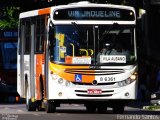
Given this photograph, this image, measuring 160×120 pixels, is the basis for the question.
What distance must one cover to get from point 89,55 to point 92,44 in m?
0.34

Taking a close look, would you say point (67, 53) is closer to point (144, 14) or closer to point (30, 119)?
point (30, 119)

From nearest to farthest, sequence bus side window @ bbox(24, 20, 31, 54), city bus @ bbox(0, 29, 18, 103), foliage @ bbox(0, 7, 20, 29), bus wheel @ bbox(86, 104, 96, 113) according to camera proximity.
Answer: bus wheel @ bbox(86, 104, 96, 113)
bus side window @ bbox(24, 20, 31, 54)
city bus @ bbox(0, 29, 18, 103)
foliage @ bbox(0, 7, 20, 29)

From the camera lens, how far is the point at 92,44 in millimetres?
24125

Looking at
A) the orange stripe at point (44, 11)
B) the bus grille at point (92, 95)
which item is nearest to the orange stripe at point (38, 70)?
the orange stripe at point (44, 11)

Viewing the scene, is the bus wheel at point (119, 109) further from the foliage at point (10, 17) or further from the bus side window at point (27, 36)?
the foliage at point (10, 17)

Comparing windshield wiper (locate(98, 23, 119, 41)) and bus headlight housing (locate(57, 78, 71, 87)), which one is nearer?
bus headlight housing (locate(57, 78, 71, 87))

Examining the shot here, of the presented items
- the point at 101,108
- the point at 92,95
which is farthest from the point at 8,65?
the point at 92,95

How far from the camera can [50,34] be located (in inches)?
939

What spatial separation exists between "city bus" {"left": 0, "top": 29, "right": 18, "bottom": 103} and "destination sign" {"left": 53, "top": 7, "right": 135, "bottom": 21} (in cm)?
1413

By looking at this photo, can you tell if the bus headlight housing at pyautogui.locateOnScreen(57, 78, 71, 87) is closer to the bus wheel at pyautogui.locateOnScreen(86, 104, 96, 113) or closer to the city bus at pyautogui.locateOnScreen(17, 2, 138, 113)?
the city bus at pyautogui.locateOnScreen(17, 2, 138, 113)

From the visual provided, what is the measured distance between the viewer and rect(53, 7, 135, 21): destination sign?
2433 cm

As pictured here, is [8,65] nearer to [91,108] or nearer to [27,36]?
[27,36]

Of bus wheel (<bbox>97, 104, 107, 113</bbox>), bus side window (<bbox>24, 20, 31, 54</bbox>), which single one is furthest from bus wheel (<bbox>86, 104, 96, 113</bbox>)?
bus side window (<bbox>24, 20, 31, 54</bbox>)

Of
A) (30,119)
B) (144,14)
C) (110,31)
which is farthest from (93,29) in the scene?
(144,14)
